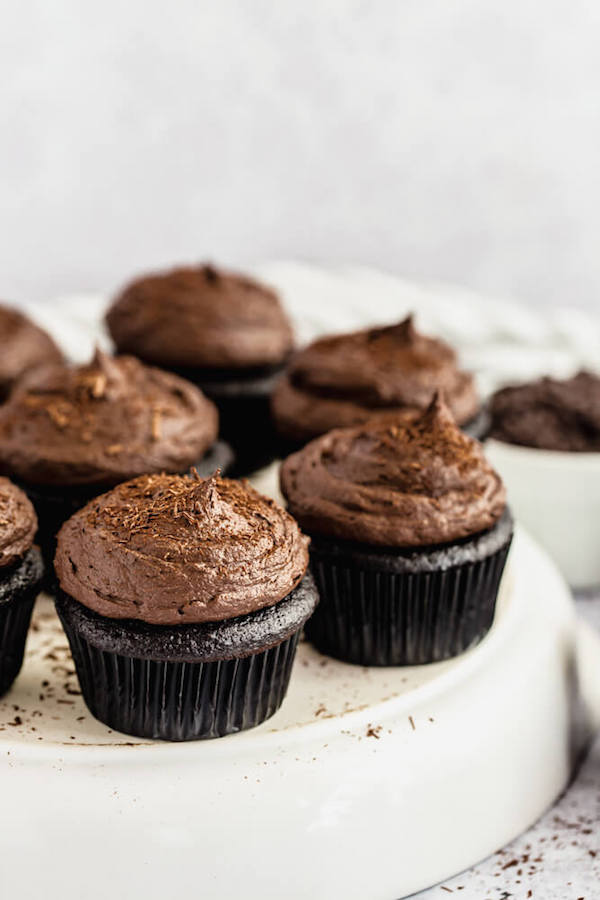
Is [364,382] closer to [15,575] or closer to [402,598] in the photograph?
[402,598]

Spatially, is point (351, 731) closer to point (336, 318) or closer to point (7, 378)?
point (7, 378)

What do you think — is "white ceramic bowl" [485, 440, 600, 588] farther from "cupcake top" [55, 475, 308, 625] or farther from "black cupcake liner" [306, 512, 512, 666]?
"cupcake top" [55, 475, 308, 625]

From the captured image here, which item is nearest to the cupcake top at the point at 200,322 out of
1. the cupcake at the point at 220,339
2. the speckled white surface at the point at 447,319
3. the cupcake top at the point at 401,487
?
the cupcake at the point at 220,339

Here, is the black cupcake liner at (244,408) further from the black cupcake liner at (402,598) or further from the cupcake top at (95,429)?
the black cupcake liner at (402,598)

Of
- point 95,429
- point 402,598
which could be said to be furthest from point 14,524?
point 402,598

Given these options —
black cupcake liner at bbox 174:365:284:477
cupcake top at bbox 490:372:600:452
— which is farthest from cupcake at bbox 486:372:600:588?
black cupcake liner at bbox 174:365:284:477

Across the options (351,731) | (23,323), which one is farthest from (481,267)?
(351,731)
